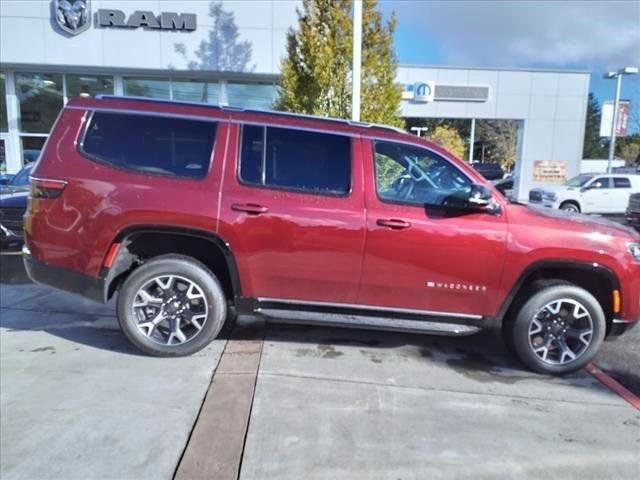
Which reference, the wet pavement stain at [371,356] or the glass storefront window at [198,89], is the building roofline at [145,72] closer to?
the glass storefront window at [198,89]

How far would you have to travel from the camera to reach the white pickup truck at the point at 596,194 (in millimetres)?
16875

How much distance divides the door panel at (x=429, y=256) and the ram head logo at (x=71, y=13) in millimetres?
15711

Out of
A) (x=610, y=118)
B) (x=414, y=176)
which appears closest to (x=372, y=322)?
(x=414, y=176)

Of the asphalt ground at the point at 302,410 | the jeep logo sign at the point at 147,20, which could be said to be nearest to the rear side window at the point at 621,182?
the asphalt ground at the point at 302,410

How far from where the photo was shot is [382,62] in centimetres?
984

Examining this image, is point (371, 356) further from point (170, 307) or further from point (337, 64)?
point (337, 64)

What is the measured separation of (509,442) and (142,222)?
2.98 metres

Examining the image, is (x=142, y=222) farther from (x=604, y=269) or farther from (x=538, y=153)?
(x=538, y=153)

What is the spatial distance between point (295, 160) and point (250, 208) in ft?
1.77

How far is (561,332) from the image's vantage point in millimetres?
3908

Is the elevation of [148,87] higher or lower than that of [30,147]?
higher

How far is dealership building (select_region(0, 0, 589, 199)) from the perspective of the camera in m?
15.8

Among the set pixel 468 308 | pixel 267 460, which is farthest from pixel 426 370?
pixel 267 460

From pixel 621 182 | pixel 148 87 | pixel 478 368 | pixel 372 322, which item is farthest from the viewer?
pixel 148 87
